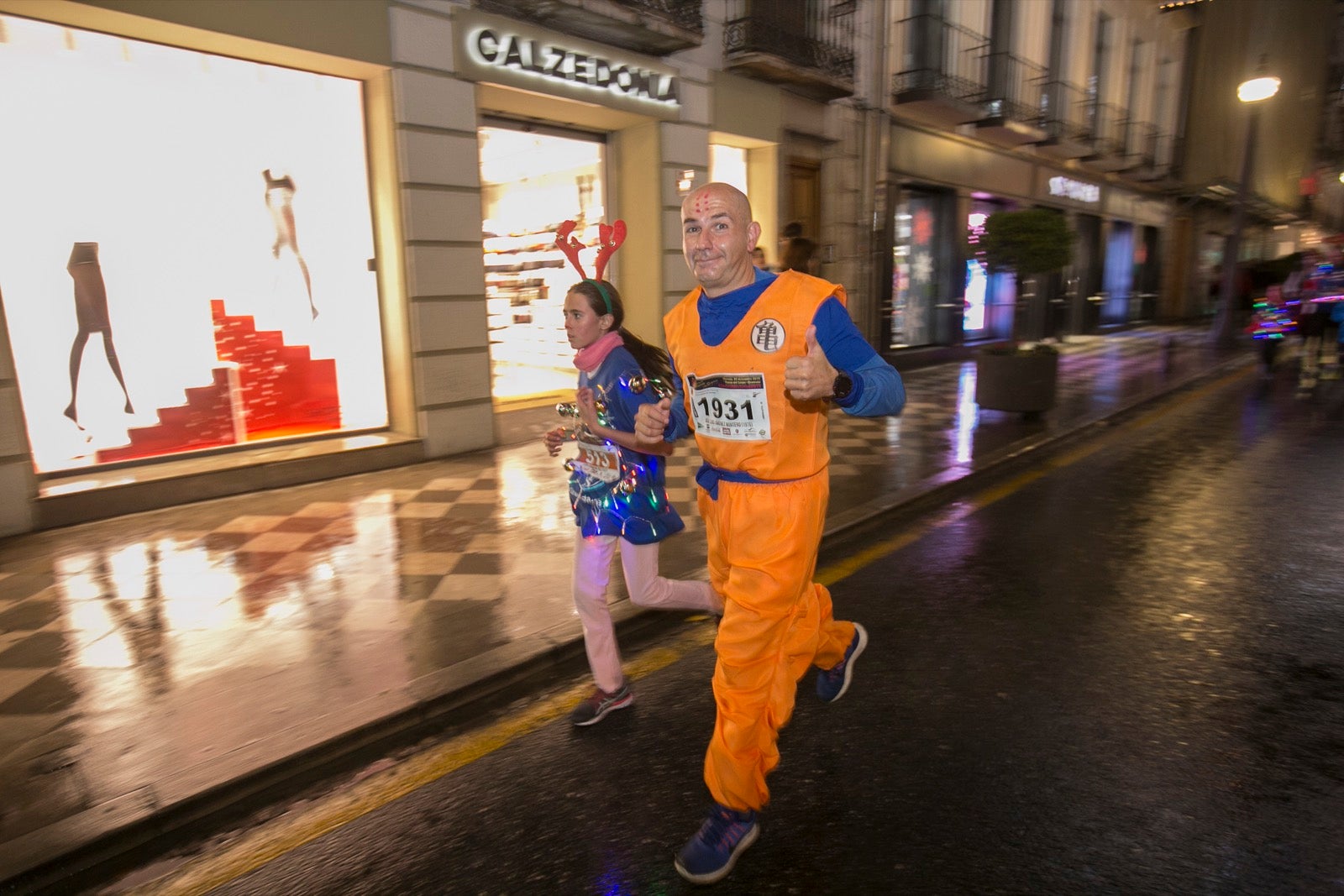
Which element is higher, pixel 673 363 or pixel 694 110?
pixel 694 110

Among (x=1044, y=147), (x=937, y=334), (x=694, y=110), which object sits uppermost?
(x=1044, y=147)

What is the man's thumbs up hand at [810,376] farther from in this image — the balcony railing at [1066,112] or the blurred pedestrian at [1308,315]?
the balcony railing at [1066,112]

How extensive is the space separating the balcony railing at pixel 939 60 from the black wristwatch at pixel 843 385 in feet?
43.0

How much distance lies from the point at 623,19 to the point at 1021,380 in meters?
5.95

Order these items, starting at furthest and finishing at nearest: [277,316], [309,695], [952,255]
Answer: [952,255] → [277,316] → [309,695]

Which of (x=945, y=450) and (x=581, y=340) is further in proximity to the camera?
(x=945, y=450)

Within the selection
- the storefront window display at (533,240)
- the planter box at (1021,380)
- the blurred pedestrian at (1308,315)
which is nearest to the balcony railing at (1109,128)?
the blurred pedestrian at (1308,315)

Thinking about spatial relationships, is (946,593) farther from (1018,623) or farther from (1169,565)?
(1169,565)

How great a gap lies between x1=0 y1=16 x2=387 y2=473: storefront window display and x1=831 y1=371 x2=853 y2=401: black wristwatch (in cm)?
631

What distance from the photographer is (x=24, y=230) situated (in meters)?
5.66

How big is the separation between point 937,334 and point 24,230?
14161 mm

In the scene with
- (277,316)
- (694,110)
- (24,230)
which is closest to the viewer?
(24,230)

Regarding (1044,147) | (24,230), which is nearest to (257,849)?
(24,230)

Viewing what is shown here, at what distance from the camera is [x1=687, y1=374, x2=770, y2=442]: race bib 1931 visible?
230 centimetres
